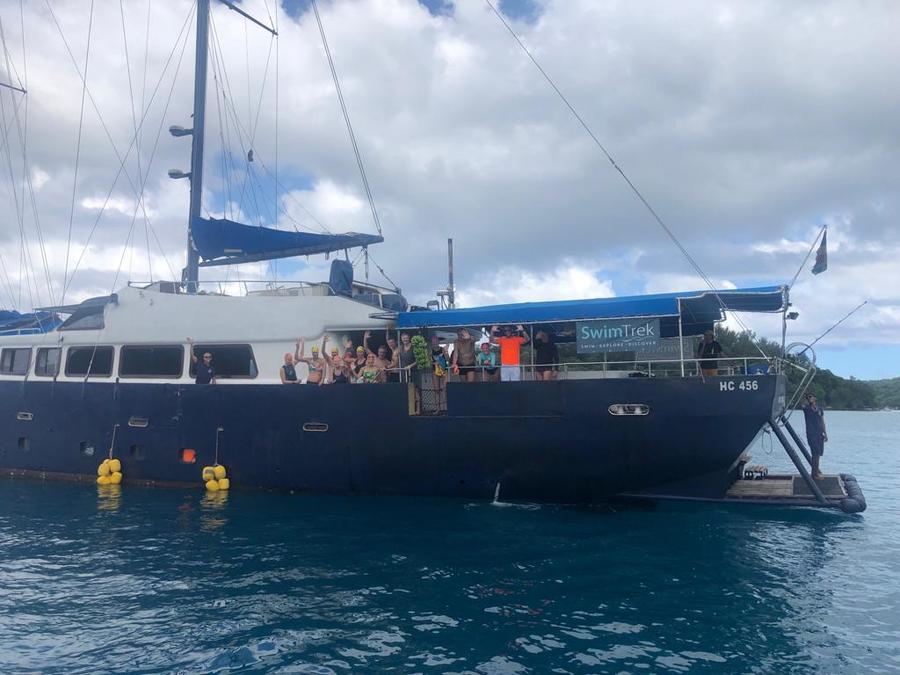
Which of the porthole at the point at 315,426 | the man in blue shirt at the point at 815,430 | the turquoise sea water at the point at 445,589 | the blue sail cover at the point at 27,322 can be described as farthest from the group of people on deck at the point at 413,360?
the blue sail cover at the point at 27,322

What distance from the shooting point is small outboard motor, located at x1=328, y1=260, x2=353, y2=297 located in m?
15.0

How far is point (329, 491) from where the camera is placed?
44.7ft

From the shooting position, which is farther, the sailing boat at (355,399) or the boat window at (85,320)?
the boat window at (85,320)

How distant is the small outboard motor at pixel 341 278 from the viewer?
591 inches

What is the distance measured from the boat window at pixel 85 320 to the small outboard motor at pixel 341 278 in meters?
5.75

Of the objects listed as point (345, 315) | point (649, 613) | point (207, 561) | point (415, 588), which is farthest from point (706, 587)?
point (345, 315)

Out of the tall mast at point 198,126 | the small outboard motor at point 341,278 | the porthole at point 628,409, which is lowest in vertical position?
the porthole at point 628,409

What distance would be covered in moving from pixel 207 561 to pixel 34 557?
99.2 inches

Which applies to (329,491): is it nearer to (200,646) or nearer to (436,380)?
(436,380)

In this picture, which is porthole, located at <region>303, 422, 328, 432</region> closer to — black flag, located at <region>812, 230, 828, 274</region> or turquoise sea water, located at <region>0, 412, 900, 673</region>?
turquoise sea water, located at <region>0, 412, 900, 673</region>

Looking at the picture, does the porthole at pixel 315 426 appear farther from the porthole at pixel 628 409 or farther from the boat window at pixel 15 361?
the boat window at pixel 15 361

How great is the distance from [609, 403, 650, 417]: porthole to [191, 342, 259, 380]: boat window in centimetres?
757

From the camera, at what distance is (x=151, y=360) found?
15.2m

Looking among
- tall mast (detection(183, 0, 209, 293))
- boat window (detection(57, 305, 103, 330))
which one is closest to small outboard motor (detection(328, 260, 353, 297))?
tall mast (detection(183, 0, 209, 293))
